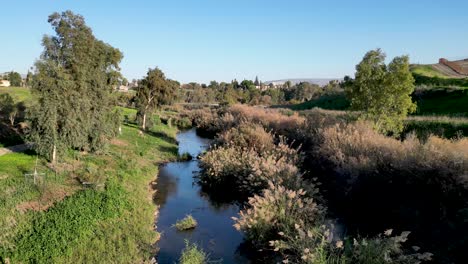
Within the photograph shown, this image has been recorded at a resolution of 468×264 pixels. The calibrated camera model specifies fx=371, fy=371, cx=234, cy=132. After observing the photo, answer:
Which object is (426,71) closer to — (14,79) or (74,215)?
(74,215)

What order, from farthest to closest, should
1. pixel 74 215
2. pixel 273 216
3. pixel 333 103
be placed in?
pixel 333 103
pixel 74 215
pixel 273 216

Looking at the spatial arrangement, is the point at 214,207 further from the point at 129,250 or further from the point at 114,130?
the point at 114,130

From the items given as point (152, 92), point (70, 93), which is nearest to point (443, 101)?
point (152, 92)

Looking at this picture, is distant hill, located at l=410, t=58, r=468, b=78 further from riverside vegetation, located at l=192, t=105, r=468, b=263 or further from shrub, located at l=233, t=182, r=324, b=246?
shrub, located at l=233, t=182, r=324, b=246

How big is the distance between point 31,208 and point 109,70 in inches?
810

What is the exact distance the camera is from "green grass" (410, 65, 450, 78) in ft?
188

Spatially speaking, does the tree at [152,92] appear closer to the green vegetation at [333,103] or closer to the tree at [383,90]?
the tree at [383,90]

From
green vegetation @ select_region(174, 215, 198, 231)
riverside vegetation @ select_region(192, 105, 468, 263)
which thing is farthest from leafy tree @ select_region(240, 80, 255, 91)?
green vegetation @ select_region(174, 215, 198, 231)

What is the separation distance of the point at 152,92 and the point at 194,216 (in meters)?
26.7

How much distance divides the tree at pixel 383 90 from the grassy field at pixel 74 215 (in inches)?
564

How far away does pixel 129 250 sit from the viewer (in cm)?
1255

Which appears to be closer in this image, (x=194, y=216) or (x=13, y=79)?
(x=194, y=216)

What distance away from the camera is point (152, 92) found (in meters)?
42.0

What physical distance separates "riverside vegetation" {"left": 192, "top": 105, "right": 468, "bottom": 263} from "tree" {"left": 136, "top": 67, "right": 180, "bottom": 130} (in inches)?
877
